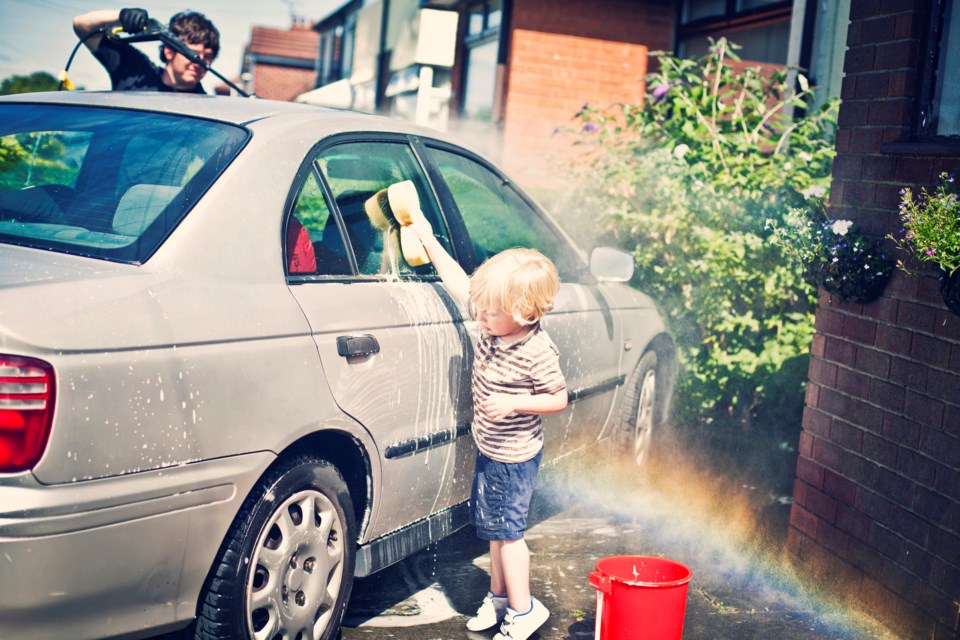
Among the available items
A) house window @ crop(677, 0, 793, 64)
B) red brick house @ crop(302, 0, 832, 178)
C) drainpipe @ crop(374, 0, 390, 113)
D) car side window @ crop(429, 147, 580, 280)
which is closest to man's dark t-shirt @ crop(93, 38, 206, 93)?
car side window @ crop(429, 147, 580, 280)

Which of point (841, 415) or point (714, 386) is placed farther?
point (714, 386)

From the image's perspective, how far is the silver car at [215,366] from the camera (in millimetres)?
2350

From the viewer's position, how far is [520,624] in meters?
3.59

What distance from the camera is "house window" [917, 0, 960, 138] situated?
3.78 m

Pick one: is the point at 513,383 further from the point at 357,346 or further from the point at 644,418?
the point at 644,418

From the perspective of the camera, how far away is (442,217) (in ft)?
13.0

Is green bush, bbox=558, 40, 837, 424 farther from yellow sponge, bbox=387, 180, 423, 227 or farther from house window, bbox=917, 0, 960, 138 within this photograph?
yellow sponge, bbox=387, 180, 423, 227

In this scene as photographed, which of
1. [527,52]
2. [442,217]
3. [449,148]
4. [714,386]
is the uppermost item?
[527,52]

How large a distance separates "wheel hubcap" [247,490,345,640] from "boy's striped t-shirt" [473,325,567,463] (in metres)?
0.63

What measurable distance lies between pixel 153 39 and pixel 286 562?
315 cm

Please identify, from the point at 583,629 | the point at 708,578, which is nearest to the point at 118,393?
the point at 583,629

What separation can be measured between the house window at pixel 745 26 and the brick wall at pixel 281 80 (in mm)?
37554

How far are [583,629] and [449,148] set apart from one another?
1.90 m

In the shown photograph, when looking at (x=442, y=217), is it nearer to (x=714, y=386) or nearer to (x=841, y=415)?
(x=841, y=415)
